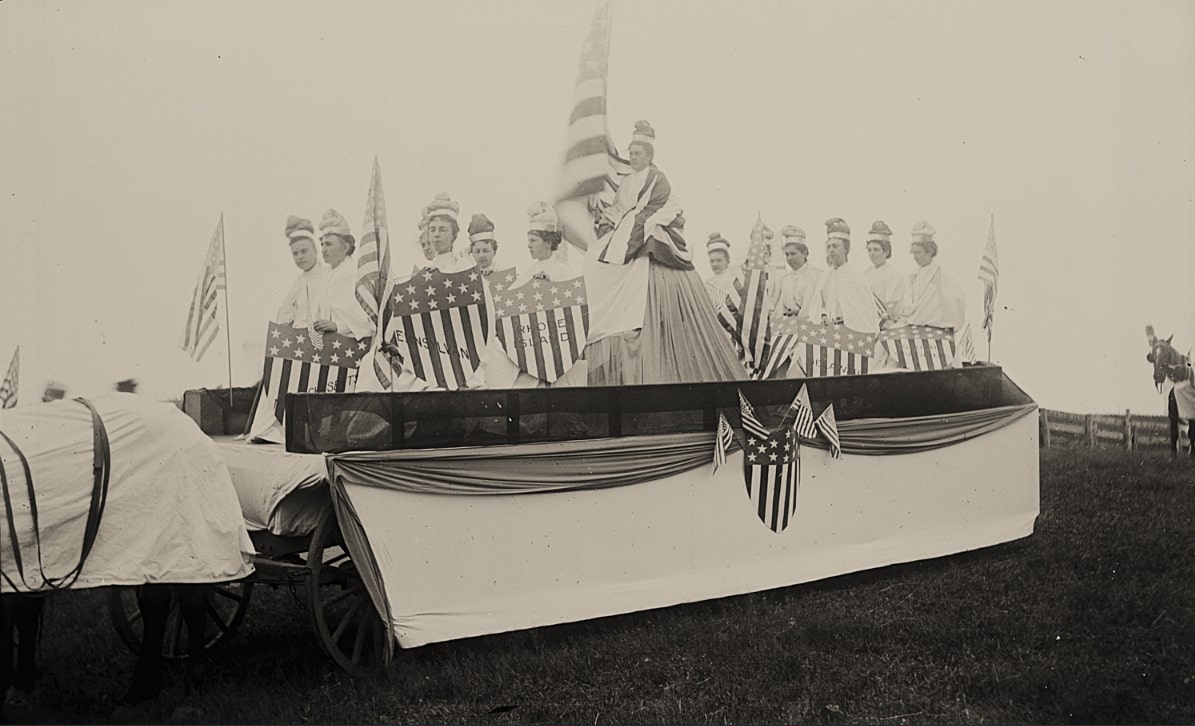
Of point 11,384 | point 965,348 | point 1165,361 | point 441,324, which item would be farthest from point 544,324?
point 1165,361

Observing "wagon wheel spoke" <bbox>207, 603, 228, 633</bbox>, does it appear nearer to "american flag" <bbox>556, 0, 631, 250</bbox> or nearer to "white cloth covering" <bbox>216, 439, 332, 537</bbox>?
"white cloth covering" <bbox>216, 439, 332, 537</bbox>

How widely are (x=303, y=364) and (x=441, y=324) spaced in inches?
20.7

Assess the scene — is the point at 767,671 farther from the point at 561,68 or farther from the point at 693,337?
the point at 561,68

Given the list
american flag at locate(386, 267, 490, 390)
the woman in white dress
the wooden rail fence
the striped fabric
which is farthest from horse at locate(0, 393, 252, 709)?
the wooden rail fence

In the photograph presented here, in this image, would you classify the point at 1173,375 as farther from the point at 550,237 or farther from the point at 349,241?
the point at 349,241

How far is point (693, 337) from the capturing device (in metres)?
4.75

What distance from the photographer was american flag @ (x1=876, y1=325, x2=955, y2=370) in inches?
207

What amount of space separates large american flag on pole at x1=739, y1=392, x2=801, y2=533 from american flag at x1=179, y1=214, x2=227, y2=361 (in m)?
2.18

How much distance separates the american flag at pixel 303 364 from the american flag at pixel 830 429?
209 cm

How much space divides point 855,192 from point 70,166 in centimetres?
309

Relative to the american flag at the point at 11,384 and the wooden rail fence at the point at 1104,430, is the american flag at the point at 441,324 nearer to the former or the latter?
the american flag at the point at 11,384

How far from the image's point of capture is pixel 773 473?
16.2ft

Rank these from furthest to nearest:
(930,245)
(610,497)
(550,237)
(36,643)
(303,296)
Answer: (930,245) → (610,497) → (550,237) → (303,296) → (36,643)

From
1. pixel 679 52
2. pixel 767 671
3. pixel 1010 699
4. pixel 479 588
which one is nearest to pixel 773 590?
pixel 767 671
